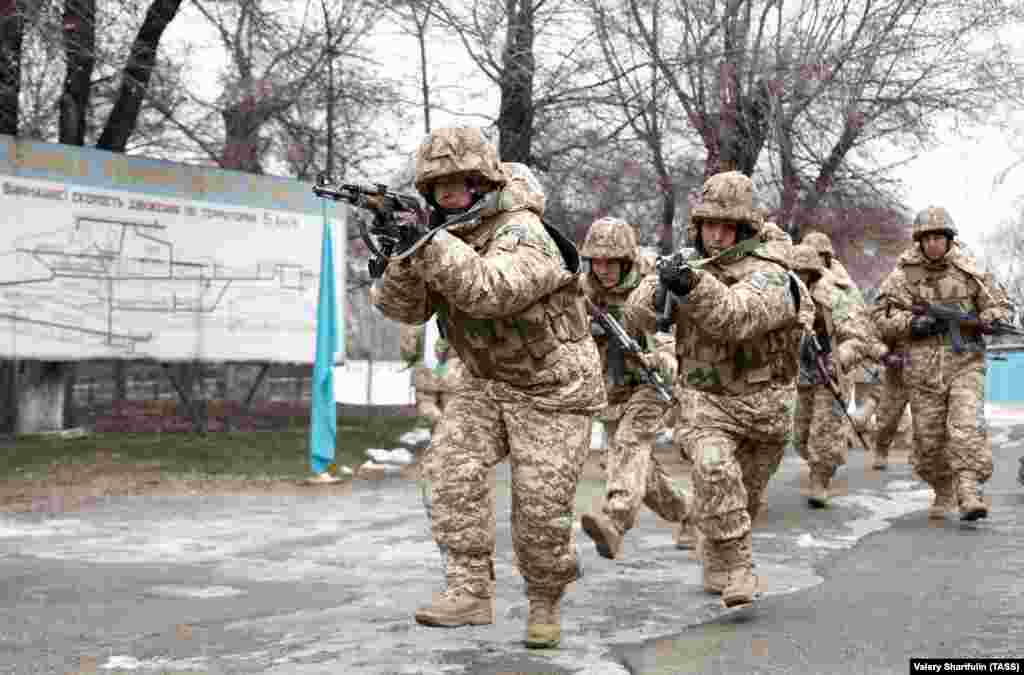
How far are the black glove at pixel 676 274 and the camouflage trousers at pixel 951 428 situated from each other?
4378 millimetres

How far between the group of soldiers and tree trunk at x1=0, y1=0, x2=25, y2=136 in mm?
6846

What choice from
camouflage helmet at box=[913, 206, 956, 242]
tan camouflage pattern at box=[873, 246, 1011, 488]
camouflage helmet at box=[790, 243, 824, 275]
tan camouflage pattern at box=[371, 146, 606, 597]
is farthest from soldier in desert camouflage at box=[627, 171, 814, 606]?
camouflage helmet at box=[790, 243, 824, 275]

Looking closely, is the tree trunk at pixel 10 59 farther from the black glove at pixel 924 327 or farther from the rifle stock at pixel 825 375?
the black glove at pixel 924 327

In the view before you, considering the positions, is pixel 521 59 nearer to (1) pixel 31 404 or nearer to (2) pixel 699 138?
(2) pixel 699 138

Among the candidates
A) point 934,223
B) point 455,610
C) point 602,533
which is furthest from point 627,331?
point 455,610

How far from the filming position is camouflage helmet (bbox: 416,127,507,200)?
17.4 ft

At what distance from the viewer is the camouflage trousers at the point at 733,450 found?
614 cm

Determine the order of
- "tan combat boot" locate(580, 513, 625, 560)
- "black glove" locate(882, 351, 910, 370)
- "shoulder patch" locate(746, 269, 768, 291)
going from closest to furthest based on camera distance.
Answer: "shoulder patch" locate(746, 269, 768, 291) < "tan combat boot" locate(580, 513, 625, 560) < "black glove" locate(882, 351, 910, 370)

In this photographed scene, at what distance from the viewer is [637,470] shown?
25.7 feet

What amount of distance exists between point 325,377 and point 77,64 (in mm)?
5010

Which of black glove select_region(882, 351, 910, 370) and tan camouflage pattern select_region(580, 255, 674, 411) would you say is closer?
tan camouflage pattern select_region(580, 255, 674, 411)

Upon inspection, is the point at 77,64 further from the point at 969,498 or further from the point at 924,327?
the point at 969,498

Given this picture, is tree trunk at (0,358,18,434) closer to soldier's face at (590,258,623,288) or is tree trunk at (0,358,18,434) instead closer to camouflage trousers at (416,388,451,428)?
camouflage trousers at (416,388,451,428)

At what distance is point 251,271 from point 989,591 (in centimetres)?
963
